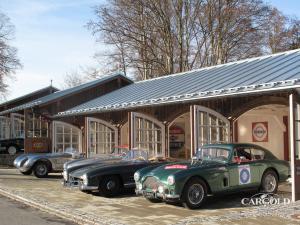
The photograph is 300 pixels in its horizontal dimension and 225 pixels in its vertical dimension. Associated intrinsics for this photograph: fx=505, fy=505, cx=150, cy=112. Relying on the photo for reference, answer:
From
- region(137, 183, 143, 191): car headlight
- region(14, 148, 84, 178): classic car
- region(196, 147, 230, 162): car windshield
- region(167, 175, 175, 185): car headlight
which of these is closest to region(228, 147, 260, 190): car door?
region(196, 147, 230, 162): car windshield

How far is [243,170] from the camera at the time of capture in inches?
459

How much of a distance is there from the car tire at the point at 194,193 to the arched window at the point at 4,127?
33701 millimetres

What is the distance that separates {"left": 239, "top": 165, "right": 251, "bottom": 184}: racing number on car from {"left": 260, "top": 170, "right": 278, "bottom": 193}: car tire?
1.76ft

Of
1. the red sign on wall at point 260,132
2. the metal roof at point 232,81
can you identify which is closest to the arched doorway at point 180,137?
the metal roof at point 232,81

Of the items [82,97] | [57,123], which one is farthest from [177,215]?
[82,97]

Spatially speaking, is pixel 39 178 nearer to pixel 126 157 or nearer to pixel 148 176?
pixel 126 157

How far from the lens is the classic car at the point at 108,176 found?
12.9 metres

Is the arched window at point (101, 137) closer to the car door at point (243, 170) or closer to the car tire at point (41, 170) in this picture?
the car tire at point (41, 170)

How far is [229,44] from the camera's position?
119 feet

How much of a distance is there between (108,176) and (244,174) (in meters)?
3.59

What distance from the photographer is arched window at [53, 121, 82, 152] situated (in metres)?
27.8

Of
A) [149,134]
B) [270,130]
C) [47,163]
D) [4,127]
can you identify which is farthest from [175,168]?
[4,127]

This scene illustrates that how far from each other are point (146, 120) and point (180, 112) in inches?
56.2

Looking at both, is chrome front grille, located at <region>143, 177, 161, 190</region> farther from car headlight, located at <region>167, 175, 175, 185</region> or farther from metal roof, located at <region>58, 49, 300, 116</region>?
metal roof, located at <region>58, 49, 300, 116</region>
